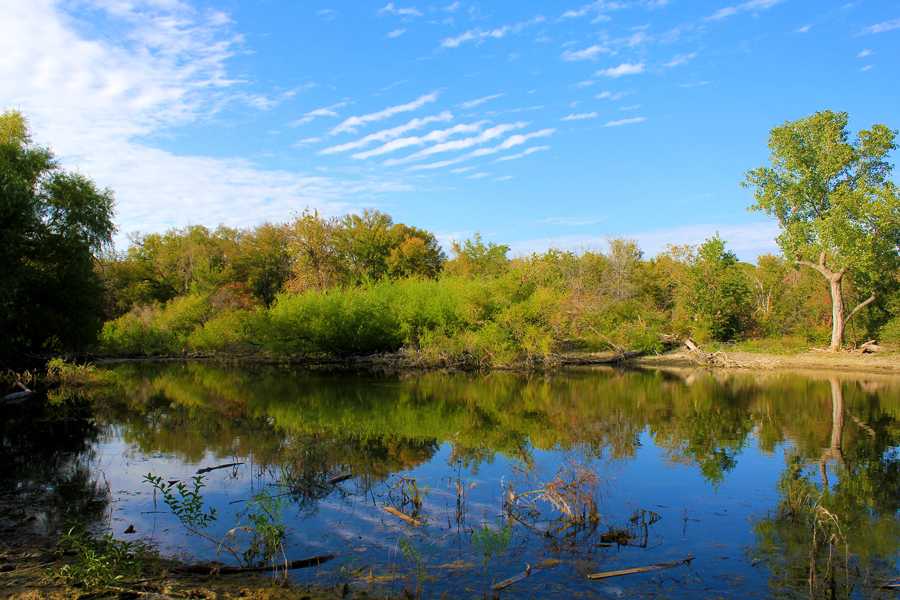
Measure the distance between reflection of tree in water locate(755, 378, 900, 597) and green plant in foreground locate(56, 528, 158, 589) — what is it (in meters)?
6.05

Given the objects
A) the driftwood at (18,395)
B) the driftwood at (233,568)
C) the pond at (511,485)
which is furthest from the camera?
the driftwood at (18,395)

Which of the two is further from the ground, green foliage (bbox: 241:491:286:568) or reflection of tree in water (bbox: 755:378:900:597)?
green foliage (bbox: 241:491:286:568)

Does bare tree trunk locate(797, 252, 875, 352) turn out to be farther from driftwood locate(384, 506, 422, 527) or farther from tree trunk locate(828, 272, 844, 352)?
driftwood locate(384, 506, 422, 527)

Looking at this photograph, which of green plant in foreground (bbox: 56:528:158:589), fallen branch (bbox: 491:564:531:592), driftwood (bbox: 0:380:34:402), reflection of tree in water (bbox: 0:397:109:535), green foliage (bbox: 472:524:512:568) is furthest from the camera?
driftwood (bbox: 0:380:34:402)

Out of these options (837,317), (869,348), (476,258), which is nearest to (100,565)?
(837,317)

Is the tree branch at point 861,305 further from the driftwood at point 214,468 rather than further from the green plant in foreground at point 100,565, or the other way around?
the green plant in foreground at point 100,565

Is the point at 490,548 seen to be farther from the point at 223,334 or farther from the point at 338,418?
the point at 223,334

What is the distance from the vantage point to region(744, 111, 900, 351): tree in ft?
102

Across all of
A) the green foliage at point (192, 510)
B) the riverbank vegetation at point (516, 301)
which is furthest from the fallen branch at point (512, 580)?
the riverbank vegetation at point (516, 301)

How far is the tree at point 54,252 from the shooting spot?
21.5m

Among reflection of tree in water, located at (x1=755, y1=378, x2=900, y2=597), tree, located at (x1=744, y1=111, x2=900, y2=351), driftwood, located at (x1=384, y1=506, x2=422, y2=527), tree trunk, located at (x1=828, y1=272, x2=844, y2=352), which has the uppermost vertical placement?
tree, located at (x1=744, y1=111, x2=900, y2=351)

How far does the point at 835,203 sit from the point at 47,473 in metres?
34.8

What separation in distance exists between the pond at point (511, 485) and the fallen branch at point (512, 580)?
0.04 metres

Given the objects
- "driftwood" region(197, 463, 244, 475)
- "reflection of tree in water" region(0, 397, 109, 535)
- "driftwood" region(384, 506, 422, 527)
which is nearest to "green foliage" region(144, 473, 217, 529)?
"reflection of tree in water" region(0, 397, 109, 535)
